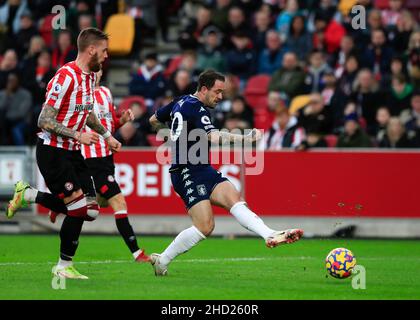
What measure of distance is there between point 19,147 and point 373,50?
6921 millimetres

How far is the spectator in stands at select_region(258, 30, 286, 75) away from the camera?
842 inches

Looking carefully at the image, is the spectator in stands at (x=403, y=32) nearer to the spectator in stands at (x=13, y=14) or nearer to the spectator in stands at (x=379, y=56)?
the spectator in stands at (x=379, y=56)

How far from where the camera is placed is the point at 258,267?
12664 mm

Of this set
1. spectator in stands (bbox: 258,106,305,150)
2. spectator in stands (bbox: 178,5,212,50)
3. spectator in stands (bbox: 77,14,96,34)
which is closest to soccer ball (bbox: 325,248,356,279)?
spectator in stands (bbox: 258,106,305,150)

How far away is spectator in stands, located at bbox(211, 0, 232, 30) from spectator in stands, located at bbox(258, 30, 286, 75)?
117 cm

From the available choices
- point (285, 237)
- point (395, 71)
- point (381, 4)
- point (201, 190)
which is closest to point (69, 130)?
point (201, 190)

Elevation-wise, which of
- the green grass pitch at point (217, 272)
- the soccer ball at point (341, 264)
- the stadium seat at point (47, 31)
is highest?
the stadium seat at point (47, 31)

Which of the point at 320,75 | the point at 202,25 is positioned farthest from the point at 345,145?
the point at 202,25

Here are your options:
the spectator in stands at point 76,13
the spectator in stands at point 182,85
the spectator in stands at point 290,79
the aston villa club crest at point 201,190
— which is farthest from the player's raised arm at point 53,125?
the spectator in stands at point 76,13

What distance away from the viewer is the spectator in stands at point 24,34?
913 inches

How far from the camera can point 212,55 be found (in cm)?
2155

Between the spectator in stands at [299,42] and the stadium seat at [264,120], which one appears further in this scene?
the spectator in stands at [299,42]

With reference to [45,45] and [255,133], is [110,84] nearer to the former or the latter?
[45,45]

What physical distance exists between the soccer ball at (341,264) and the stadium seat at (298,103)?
899 centimetres
